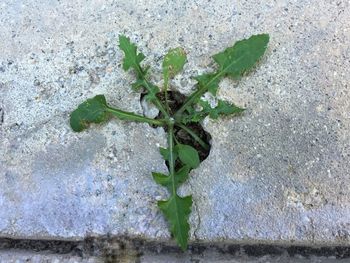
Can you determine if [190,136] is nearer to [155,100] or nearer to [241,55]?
[155,100]

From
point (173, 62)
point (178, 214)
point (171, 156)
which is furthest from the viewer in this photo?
point (173, 62)

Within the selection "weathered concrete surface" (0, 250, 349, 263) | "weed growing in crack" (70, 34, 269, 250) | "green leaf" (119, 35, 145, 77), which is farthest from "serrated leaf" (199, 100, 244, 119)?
"weathered concrete surface" (0, 250, 349, 263)

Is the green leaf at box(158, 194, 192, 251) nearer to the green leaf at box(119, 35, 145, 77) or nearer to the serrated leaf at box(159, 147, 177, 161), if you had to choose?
the serrated leaf at box(159, 147, 177, 161)

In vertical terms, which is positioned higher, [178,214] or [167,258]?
[178,214]

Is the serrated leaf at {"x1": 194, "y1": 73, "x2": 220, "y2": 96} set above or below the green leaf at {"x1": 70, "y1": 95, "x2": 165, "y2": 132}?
above

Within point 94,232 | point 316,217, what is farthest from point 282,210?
point 94,232

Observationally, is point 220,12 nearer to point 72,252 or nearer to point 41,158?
point 41,158

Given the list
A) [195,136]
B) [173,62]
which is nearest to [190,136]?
[195,136]
